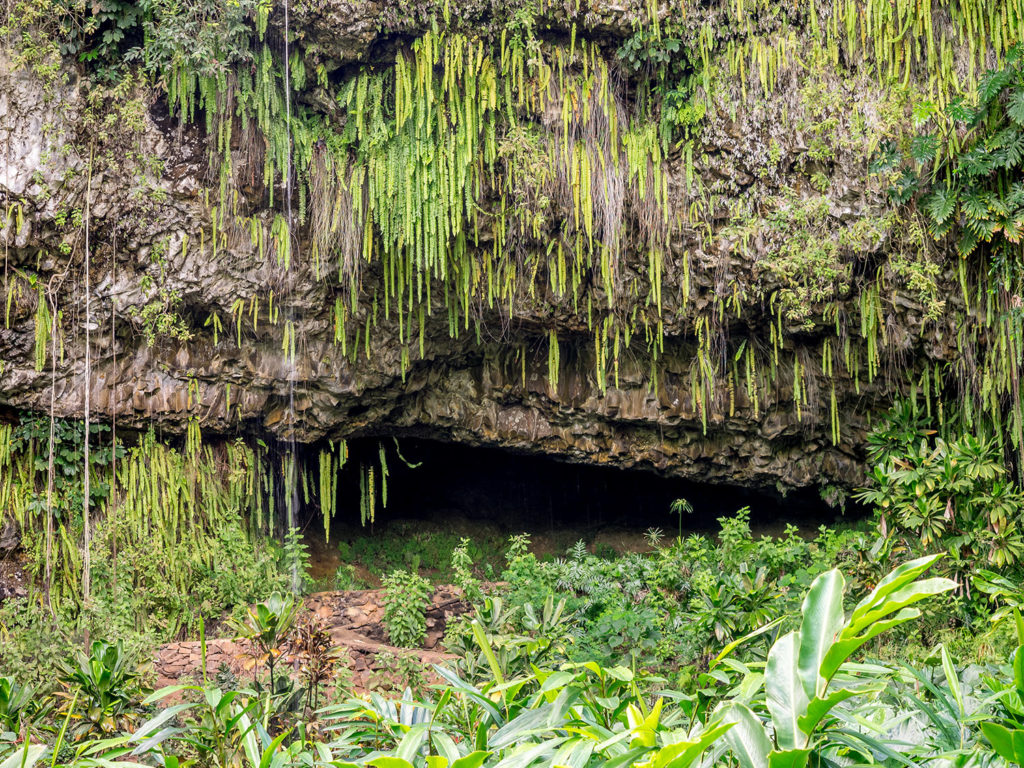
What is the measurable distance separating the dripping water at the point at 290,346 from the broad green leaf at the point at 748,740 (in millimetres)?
6126

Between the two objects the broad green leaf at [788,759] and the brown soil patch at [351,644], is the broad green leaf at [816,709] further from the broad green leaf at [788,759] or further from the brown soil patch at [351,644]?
the brown soil patch at [351,644]

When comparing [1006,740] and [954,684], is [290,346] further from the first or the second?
[1006,740]

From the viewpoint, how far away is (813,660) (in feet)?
4.11

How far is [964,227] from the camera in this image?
603 cm

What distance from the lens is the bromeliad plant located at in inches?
46.8

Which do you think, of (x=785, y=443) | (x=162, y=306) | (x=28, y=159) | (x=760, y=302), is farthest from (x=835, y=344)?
(x=28, y=159)

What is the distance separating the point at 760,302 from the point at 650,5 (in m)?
2.83

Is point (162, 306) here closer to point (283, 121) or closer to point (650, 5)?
point (283, 121)

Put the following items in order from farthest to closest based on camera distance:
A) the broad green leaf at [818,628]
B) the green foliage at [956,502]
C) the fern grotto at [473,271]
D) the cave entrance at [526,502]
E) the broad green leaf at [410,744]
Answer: the cave entrance at [526,502] < the fern grotto at [473,271] < the green foliage at [956,502] < the broad green leaf at [410,744] < the broad green leaf at [818,628]

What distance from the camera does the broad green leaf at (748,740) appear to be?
1311 mm

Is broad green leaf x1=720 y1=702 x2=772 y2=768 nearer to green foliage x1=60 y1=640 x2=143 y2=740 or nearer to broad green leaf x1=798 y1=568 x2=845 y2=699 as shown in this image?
broad green leaf x1=798 y1=568 x2=845 y2=699

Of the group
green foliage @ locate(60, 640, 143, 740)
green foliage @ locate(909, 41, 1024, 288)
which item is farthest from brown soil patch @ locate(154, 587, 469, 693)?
green foliage @ locate(909, 41, 1024, 288)

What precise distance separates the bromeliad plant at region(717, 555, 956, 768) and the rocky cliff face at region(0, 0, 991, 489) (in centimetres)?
590

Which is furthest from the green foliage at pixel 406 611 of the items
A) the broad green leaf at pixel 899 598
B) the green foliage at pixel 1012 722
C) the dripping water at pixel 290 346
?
the broad green leaf at pixel 899 598
